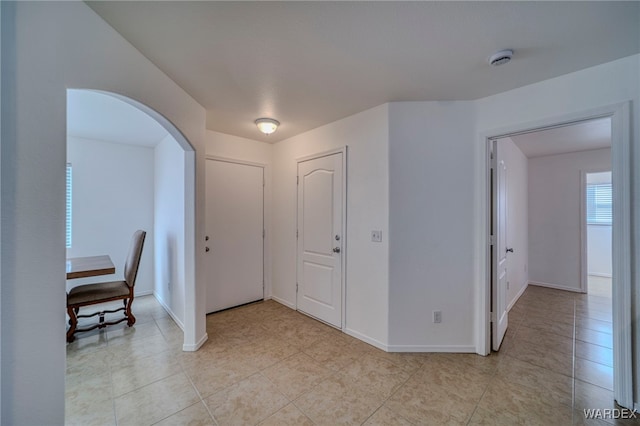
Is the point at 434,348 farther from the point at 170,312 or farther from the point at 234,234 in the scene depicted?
the point at 170,312

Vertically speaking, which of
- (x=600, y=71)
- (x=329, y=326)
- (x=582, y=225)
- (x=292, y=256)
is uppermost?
(x=600, y=71)

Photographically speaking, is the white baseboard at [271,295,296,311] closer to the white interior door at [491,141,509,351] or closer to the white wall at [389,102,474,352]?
the white wall at [389,102,474,352]

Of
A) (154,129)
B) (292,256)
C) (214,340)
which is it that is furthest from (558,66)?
(154,129)

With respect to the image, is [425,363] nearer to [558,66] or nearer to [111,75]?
[558,66]

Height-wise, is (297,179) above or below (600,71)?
below

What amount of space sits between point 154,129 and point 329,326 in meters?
3.35

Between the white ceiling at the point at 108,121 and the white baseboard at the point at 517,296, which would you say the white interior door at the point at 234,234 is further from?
the white baseboard at the point at 517,296

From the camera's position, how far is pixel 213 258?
131 inches

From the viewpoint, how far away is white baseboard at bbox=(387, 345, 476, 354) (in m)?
2.39

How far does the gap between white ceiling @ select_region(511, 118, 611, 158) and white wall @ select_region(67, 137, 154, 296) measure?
5.70m

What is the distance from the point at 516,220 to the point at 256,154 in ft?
13.6

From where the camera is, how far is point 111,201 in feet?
12.6

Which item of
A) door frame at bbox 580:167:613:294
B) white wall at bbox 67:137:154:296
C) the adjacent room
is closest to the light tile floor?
the adjacent room

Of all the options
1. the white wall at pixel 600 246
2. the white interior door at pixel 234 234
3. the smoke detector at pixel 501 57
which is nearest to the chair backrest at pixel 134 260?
the white interior door at pixel 234 234
